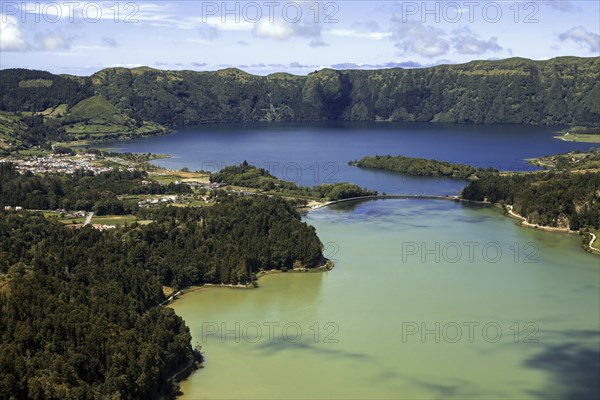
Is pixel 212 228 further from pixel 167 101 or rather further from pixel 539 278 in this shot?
pixel 167 101

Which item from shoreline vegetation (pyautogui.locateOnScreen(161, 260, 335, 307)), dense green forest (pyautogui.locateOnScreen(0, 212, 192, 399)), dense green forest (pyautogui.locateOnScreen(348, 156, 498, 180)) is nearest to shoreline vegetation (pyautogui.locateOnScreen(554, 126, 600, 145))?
dense green forest (pyautogui.locateOnScreen(348, 156, 498, 180))

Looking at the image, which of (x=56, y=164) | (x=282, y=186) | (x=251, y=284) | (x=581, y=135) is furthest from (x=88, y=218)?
(x=581, y=135)

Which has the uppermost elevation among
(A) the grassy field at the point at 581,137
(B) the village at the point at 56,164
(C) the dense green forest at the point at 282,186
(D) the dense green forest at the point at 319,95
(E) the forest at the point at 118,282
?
(D) the dense green forest at the point at 319,95

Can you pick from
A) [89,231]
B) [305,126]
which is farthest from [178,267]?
[305,126]

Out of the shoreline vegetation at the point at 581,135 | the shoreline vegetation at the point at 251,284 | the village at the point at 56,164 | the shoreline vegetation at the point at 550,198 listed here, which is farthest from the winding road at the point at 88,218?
the shoreline vegetation at the point at 581,135

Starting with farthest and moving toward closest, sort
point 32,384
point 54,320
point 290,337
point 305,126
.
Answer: point 305,126, point 290,337, point 54,320, point 32,384

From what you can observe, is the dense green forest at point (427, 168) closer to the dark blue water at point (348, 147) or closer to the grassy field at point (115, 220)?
the dark blue water at point (348, 147)
